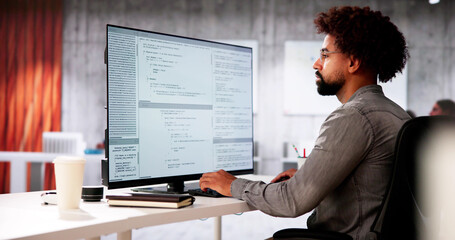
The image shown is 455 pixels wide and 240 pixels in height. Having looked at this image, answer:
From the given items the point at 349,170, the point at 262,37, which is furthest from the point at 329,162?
the point at 262,37

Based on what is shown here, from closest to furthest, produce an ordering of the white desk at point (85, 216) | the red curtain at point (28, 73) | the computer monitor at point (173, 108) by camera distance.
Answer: the white desk at point (85, 216) < the computer monitor at point (173, 108) < the red curtain at point (28, 73)

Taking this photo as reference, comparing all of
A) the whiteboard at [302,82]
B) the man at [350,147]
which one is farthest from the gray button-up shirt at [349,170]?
the whiteboard at [302,82]

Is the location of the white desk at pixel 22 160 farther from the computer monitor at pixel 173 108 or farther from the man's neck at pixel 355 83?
the man's neck at pixel 355 83

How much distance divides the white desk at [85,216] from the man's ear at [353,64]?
1.76ft

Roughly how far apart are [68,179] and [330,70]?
86cm

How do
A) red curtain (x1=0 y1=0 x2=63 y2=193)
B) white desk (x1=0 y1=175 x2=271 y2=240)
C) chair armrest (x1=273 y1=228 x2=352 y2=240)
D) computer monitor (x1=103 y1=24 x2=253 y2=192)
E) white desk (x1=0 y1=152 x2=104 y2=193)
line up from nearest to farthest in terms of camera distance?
white desk (x1=0 y1=175 x2=271 y2=240) → chair armrest (x1=273 y1=228 x2=352 y2=240) → computer monitor (x1=103 y1=24 x2=253 y2=192) → white desk (x1=0 y1=152 x2=104 y2=193) → red curtain (x1=0 y1=0 x2=63 y2=193)

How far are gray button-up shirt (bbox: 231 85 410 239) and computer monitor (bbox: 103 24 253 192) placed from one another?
40cm

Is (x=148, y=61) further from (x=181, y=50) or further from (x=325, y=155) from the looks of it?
(x=325, y=155)

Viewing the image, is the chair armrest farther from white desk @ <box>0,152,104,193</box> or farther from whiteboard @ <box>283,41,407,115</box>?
whiteboard @ <box>283,41,407,115</box>

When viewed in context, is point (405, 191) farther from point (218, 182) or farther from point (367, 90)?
point (218, 182)

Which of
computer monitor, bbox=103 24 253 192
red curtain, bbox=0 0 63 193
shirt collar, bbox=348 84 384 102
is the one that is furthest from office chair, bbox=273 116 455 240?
red curtain, bbox=0 0 63 193

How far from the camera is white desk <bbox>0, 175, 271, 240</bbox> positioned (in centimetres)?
91

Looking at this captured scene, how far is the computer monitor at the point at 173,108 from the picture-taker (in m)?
1.38

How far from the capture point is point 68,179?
112 cm
